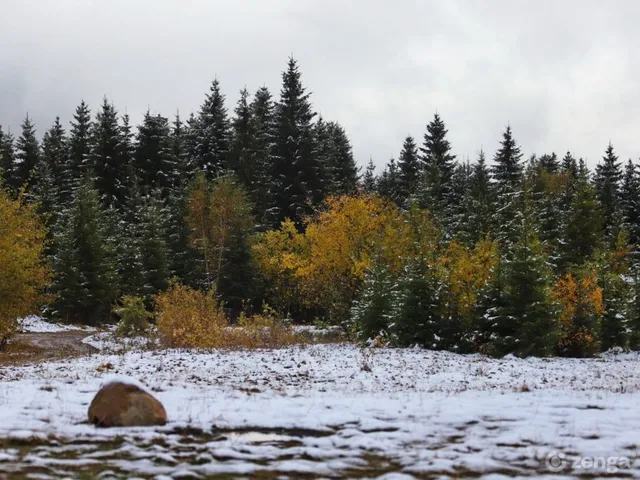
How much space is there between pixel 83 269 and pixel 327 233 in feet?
56.4

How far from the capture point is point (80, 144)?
222 ft

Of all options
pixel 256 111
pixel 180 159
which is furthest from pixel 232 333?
pixel 256 111

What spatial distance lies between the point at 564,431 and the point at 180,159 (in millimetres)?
59048

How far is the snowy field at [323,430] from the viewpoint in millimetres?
7105

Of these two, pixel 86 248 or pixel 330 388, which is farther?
pixel 86 248

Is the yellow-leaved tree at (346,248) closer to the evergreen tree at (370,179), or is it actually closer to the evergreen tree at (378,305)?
the evergreen tree at (378,305)

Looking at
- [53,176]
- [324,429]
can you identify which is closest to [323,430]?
[324,429]

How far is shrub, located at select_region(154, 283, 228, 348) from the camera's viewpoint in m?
22.9

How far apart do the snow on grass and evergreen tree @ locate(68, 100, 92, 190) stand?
24310 mm

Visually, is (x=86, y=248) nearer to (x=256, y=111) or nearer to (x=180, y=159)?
(x=180, y=159)

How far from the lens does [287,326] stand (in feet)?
87.1

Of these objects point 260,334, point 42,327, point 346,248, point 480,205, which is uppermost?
point 480,205

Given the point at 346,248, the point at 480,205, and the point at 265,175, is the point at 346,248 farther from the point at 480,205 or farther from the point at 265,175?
the point at 265,175

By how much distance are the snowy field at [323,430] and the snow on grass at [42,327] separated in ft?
72.6
